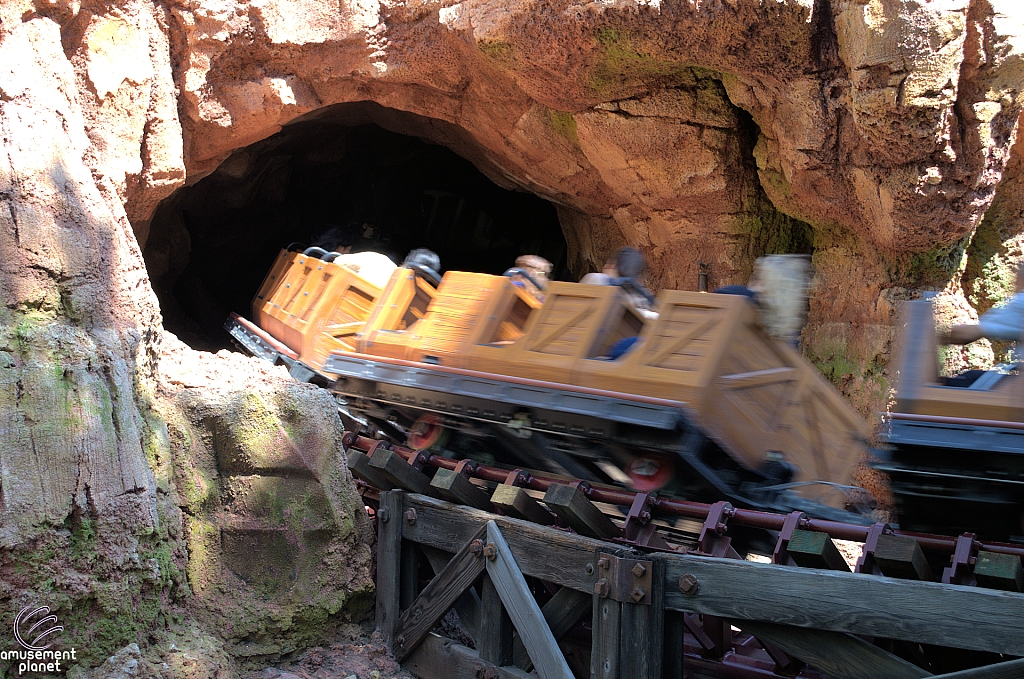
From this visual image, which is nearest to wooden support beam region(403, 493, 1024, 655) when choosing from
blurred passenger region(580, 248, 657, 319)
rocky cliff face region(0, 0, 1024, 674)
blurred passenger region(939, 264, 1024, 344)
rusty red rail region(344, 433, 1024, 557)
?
rusty red rail region(344, 433, 1024, 557)

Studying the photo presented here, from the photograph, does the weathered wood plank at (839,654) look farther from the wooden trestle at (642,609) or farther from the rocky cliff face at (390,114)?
the rocky cliff face at (390,114)

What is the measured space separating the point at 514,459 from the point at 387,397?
111 centimetres

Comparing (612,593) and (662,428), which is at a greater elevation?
(662,428)

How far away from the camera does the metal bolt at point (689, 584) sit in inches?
142

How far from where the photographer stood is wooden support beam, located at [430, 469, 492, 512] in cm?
484

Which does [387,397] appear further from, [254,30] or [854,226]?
[854,226]

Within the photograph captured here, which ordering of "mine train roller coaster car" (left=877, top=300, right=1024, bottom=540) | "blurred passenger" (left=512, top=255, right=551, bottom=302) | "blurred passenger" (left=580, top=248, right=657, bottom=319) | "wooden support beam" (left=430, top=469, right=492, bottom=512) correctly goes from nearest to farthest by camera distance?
"mine train roller coaster car" (left=877, top=300, right=1024, bottom=540) → "wooden support beam" (left=430, top=469, right=492, bottom=512) → "blurred passenger" (left=580, top=248, right=657, bottom=319) → "blurred passenger" (left=512, top=255, right=551, bottom=302)

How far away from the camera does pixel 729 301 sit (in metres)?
5.03

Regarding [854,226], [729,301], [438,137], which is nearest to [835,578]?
[729,301]

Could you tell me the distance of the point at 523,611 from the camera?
4160 millimetres

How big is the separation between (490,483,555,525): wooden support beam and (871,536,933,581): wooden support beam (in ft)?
5.60

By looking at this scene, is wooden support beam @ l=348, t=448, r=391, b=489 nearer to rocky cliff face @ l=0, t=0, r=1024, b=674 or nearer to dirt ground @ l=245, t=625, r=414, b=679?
rocky cliff face @ l=0, t=0, r=1024, b=674

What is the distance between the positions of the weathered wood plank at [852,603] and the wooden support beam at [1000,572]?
313mm

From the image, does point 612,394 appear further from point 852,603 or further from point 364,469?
point 852,603
